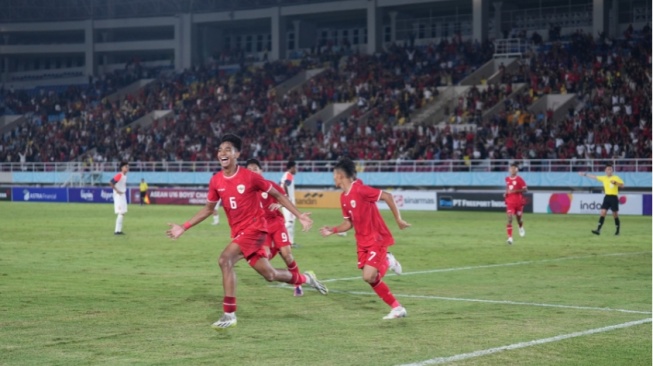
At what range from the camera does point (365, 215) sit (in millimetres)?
12789

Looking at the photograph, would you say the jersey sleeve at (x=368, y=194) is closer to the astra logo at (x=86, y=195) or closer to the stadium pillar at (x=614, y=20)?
the astra logo at (x=86, y=195)

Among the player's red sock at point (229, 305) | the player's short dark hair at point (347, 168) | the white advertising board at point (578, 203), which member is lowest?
the white advertising board at point (578, 203)

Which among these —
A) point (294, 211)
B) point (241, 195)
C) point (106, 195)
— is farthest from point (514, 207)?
point (106, 195)

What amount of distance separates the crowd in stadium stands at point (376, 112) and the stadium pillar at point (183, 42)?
3476 mm

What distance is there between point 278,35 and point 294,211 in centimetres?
6721

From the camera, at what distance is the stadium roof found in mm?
84188

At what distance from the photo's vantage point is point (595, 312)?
1298 centimetres

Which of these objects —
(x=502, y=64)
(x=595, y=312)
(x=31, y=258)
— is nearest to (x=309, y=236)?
→ (x=31, y=258)

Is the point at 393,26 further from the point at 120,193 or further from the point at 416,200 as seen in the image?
the point at 120,193

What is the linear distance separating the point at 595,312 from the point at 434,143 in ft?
132

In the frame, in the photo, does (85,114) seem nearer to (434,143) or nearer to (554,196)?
(434,143)

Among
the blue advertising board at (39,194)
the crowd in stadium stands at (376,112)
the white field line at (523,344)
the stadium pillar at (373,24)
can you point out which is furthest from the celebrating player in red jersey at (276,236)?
the stadium pillar at (373,24)

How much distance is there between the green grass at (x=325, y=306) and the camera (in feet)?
32.4

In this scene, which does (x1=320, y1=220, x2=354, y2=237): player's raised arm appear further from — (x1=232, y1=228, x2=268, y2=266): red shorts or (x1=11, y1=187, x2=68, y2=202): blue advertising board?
(x1=11, y1=187, x2=68, y2=202): blue advertising board
